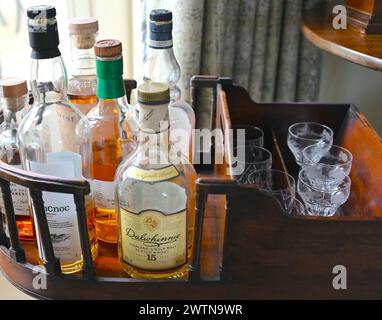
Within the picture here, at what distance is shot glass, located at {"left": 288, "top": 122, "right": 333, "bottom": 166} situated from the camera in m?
0.82

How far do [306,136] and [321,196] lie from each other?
16 centimetres

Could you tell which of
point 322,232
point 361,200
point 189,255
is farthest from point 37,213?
point 361,200

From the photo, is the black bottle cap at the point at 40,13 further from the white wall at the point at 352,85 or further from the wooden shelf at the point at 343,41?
the white wall at the point at 352,85

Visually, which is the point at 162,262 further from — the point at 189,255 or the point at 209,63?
the point at 209,63

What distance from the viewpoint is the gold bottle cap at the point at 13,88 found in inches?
25.0

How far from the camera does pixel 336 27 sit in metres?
0.97

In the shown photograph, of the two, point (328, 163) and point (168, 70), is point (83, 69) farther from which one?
point (328, 163)

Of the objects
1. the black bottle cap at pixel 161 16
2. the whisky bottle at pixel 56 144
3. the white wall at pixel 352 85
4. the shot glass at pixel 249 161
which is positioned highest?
the black bottle cap at pixel 161 16

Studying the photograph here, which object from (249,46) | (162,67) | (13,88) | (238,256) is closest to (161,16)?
(162,67)

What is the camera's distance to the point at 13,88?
2.08 feet

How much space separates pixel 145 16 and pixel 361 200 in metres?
0.61

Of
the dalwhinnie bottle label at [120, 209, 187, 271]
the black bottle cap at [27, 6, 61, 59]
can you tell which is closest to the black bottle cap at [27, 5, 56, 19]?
the black bottle cap at [27, 6, 61, 59]

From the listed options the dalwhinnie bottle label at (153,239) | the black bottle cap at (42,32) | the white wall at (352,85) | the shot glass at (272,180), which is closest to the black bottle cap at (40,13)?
the black bottle cap at (42,32)

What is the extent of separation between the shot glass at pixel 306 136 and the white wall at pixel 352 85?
1.92 ft
